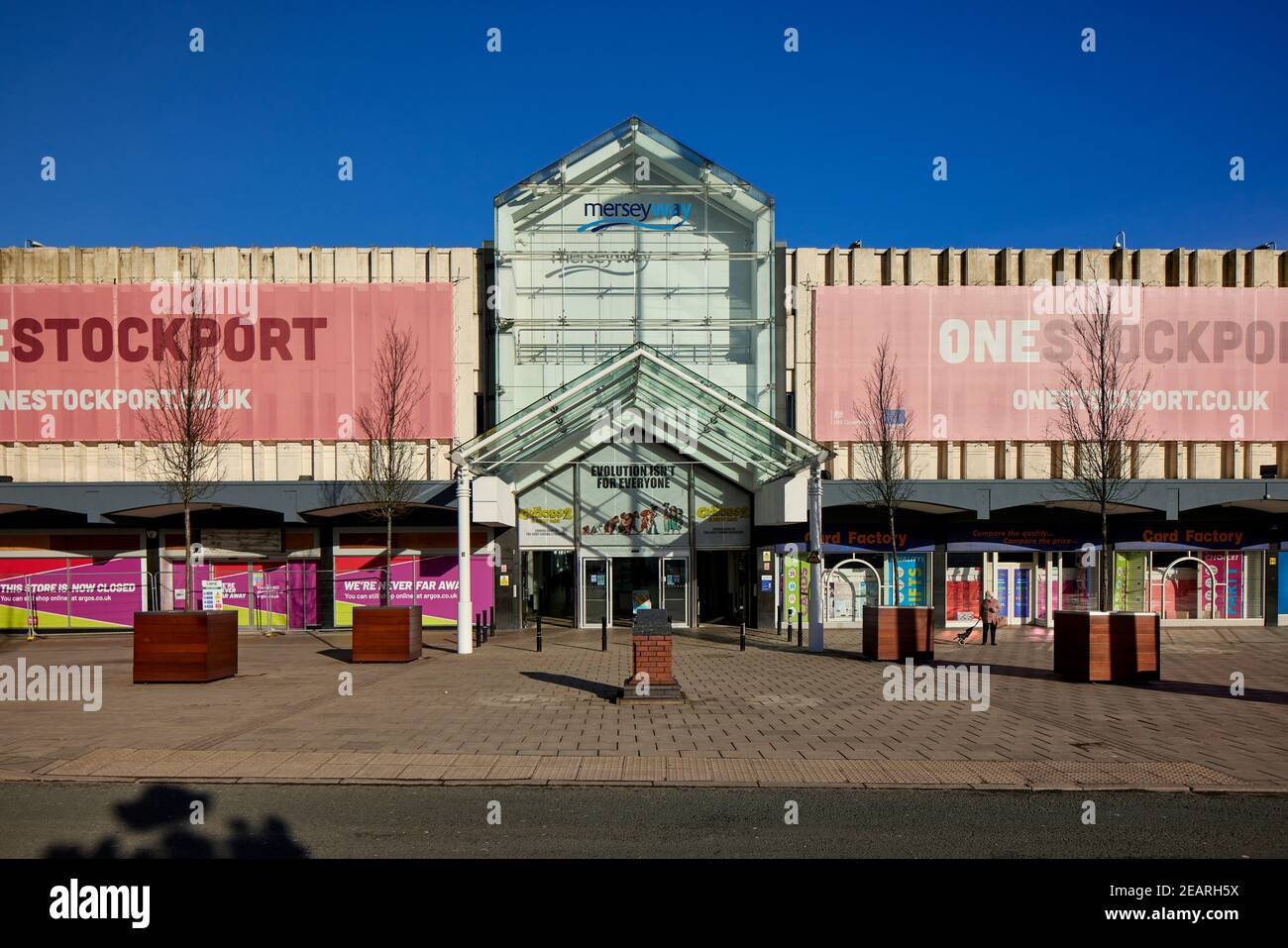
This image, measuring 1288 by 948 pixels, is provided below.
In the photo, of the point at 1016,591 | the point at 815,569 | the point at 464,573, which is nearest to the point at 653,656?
the point at 464,573

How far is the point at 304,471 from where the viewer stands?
84.1 ft

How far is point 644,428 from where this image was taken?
25.8m

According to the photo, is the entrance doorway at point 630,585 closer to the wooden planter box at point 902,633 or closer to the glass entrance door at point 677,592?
the glass entrance door at point 677,592

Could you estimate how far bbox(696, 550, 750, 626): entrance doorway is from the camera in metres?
26.4

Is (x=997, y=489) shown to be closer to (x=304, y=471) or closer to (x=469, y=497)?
(x=469, y=497)

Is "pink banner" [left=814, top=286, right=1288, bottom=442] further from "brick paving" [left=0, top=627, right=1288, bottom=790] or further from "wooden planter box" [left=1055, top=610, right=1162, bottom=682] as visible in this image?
"wooden planter box" [left=1055, top=610, right=1162, bottom=682]

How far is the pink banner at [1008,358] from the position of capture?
26203 millimetres

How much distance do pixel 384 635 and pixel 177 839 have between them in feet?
36.5

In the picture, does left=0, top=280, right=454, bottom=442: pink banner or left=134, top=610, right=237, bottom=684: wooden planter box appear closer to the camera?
left=134, top=610, right=237, bottom=684: wooden planter box

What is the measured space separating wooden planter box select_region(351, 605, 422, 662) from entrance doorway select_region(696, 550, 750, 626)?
10370mm

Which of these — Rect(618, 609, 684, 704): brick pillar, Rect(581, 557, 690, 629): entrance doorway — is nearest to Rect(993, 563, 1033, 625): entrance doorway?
Rect(581, 557, 690, 629): entrance doorway
